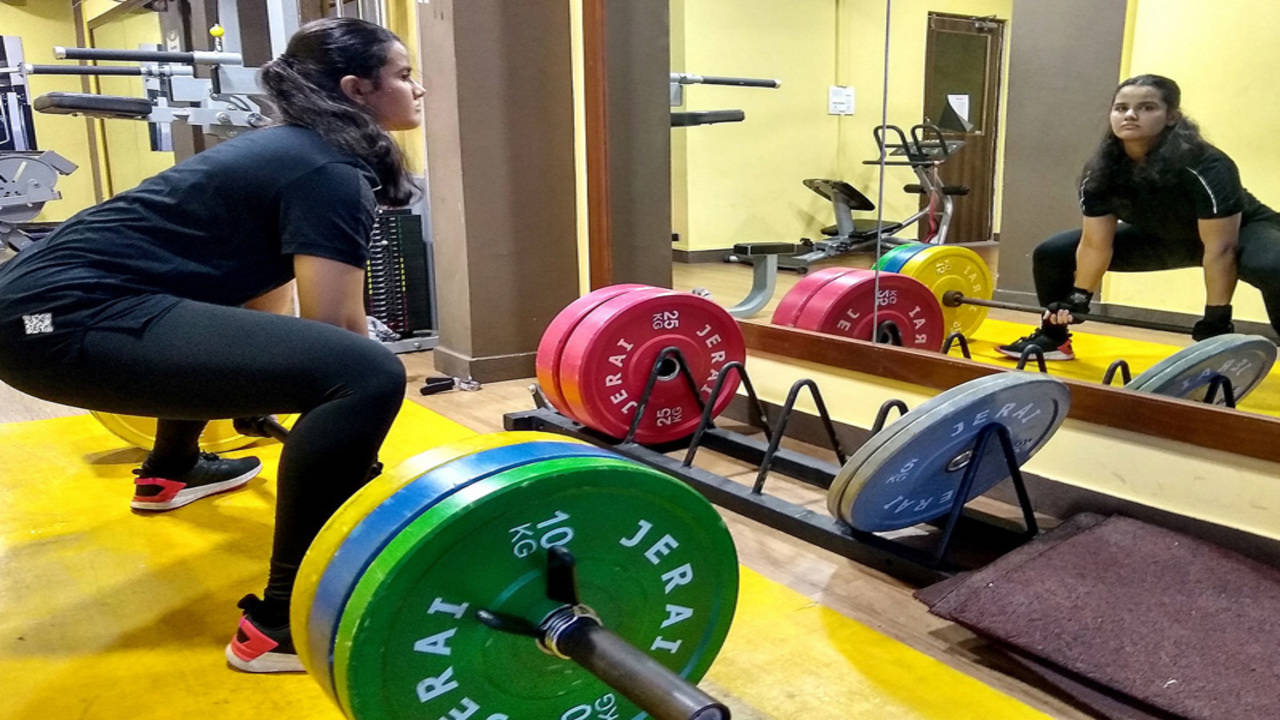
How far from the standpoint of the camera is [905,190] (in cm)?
301

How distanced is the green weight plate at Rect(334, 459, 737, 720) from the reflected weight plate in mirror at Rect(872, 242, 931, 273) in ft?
5.87

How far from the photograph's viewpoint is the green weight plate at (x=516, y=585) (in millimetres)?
852

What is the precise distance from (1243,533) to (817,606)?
0.74 metres

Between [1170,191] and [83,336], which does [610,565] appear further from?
[1170,191]

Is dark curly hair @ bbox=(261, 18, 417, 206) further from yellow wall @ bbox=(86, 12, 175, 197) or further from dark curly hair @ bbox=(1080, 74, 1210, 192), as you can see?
yellow wall @ bbox=(86, 12, 175, 197)

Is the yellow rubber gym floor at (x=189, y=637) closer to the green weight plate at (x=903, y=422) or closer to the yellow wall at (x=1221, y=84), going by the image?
the green weight plate at (x=903, y=422)

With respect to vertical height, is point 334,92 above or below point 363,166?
above

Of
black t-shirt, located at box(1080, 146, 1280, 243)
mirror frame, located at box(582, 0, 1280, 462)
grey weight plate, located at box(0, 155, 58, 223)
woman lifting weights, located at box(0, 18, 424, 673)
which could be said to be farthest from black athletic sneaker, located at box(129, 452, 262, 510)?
grey weight plate, located at box(0, 155, 58, 223)

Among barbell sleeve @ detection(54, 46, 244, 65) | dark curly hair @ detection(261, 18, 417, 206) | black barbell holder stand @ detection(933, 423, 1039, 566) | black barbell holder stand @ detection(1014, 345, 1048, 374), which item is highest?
barbell sleeve @ detection(54, 46, 244, 65)

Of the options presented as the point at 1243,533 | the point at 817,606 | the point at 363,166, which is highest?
the point at 363,166

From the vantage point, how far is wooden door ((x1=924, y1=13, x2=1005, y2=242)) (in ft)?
8.98

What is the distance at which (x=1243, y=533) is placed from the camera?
62.1 inches

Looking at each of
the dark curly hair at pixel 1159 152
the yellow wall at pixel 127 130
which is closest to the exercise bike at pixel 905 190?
the dark curly hair at pixel 1159 152

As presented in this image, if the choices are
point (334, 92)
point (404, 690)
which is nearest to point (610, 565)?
point (404, 690)
